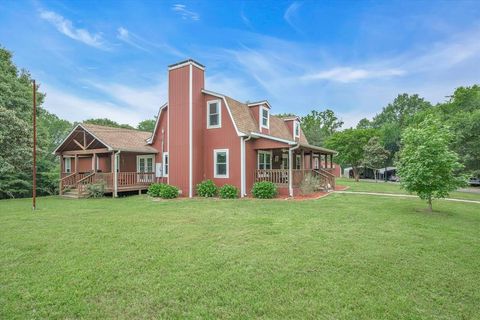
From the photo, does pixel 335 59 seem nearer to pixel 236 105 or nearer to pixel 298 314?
pixel 236 105

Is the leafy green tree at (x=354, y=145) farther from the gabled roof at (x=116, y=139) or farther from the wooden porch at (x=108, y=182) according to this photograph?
the wooden porch at (x=108, y=182)

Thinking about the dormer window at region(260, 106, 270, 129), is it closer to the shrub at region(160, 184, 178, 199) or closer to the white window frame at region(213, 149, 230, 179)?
the white window frame at region(213, 149, 230, 179)

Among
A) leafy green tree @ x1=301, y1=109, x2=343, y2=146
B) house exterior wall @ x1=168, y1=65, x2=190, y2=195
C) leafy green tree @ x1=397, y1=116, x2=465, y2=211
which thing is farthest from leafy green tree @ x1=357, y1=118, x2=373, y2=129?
leafy green tree @ x1=397, y1=116, x2=465, y2=211

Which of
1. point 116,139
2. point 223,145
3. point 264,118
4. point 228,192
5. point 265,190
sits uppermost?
point 264,118

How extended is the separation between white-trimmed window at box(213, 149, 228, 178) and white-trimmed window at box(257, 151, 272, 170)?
6.80 feet

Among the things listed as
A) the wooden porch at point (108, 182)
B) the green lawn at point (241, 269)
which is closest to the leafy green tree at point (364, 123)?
the wooden porch at point (108, 182)

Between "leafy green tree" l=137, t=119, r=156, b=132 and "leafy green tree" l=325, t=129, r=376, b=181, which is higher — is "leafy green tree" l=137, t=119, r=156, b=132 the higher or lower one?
the higher one

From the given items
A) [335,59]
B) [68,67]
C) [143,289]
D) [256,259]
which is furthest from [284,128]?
[143,289]

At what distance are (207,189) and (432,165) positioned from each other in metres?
10.3

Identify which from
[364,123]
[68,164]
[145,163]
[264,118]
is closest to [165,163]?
[145,163]

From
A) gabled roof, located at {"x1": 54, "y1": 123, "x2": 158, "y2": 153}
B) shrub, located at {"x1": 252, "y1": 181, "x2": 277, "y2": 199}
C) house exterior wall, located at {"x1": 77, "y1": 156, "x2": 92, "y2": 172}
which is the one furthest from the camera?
house exterior wall, located at {"x1": 77, "y1": 156, "x2": 92, "y2": 172}

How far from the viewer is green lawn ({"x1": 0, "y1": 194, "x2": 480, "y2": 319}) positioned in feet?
11.1

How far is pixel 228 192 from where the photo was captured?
47.7 ft

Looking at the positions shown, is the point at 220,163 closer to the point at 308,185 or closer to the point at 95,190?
the point at 308,185
